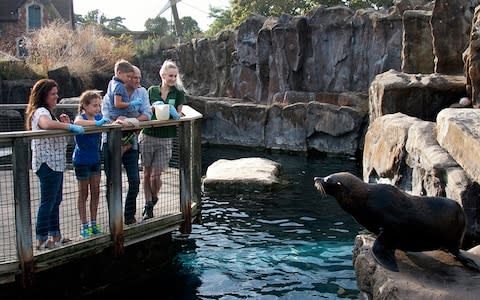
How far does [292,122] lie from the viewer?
18.9m

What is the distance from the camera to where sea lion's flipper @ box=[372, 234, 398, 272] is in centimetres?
461

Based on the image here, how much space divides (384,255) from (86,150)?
8.75 feet

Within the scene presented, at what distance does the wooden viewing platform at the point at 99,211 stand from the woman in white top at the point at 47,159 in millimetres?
100

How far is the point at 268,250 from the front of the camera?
315 inches

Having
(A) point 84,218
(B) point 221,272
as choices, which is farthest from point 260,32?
(A) point 84,218

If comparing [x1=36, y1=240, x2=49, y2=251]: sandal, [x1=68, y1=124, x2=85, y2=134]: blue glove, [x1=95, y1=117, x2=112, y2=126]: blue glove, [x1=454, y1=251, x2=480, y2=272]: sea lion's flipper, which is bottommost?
[x1=454, y1=251, x2=480, y2=272]: sea lion's flipper

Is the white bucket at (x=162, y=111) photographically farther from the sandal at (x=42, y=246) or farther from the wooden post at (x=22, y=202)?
the sandal at (x=42, y=246)

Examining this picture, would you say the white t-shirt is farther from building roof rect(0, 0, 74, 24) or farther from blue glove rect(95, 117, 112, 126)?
building roof rect(0, 0, 74, 24)

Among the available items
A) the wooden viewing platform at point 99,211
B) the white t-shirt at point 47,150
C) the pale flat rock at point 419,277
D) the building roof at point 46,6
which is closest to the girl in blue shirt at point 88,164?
the wooden viewing platform at point 99,211

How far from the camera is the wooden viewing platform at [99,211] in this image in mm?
4805

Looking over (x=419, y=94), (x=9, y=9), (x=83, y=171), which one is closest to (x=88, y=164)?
(x=83, y=171)

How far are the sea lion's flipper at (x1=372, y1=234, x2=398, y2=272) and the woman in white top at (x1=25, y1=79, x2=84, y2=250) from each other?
2.59 metres

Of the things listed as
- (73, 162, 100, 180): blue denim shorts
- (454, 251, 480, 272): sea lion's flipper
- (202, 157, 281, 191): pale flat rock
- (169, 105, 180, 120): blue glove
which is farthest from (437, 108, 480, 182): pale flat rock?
(202, 157, 281, 191): pale flat rock

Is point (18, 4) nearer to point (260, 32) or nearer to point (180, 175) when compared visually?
point (260, 32)
